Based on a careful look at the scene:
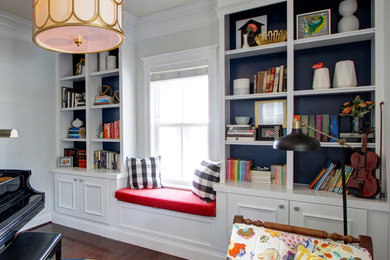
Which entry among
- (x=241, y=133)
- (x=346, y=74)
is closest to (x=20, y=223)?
(x=241, y=133)

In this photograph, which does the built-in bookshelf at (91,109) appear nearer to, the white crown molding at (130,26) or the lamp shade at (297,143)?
the white crown molding at (130,26)

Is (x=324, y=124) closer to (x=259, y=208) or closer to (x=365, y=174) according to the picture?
(x=365, y=174)

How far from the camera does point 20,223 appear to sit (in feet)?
5.96

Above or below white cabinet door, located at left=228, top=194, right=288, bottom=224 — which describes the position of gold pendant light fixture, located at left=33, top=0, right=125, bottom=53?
above

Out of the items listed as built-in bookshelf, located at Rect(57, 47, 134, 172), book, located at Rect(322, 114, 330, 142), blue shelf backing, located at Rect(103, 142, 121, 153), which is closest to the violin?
book, located at Rect(322, 114, 330, 142)

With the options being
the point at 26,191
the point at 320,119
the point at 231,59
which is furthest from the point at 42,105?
the point at 320,119

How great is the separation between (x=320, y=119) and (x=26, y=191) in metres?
2.88

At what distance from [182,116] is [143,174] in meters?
0.87

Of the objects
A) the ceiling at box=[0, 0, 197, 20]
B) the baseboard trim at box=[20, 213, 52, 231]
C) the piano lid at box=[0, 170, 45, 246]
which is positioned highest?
the ceiling at box=[0, 0, 197, 20]

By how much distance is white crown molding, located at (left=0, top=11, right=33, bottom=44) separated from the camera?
2.90m

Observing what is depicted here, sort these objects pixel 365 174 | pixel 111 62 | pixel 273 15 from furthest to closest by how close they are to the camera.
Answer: pixel 111 62
pixel 273 15
pixel 365 174

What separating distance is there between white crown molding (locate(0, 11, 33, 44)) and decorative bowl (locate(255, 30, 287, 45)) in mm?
2999

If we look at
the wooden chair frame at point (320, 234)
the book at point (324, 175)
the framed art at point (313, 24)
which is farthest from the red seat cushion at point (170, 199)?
the framed art at point (313, 24)

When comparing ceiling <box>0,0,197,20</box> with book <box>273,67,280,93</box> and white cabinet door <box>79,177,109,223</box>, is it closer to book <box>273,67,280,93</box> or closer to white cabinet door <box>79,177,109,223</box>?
book <box>273,67,280,93</box>
